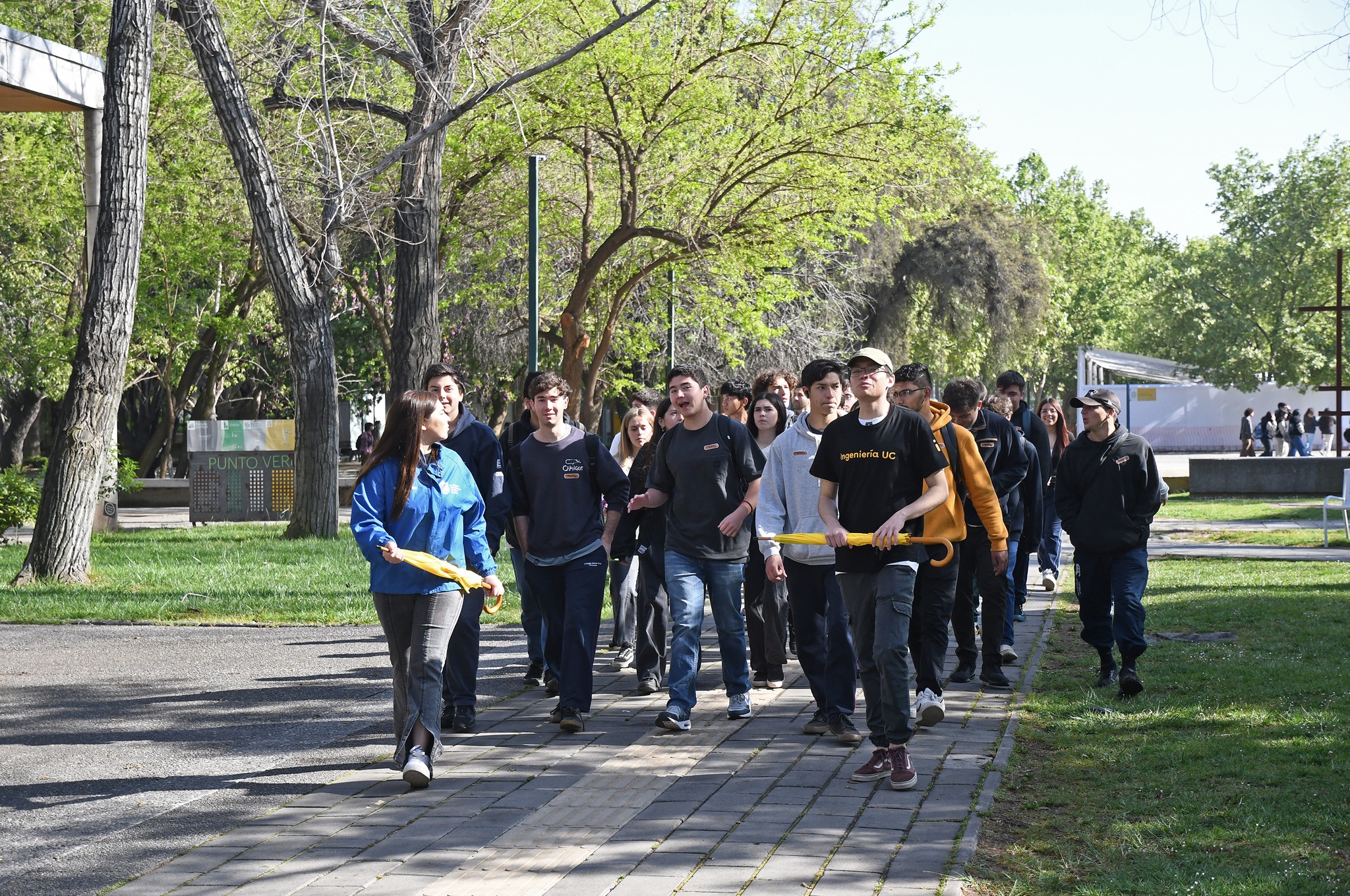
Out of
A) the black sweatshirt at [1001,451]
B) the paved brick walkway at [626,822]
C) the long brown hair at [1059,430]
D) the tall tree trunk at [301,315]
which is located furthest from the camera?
the tall tree trunk at [301,315]

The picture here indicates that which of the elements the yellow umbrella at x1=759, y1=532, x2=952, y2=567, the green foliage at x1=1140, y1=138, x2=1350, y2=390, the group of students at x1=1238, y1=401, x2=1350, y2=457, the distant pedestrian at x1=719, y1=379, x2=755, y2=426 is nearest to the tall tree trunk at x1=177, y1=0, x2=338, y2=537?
the distant pedestrian at x1=719, y1=379, x2=755, y2=426

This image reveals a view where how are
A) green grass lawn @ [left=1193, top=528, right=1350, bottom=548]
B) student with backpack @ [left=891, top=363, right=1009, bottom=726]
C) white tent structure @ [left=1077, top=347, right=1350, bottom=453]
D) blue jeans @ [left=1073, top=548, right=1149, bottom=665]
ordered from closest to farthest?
student with backpack @ [left=891, top=363, right=1009, bottom=726] → blue jeans @ [left=1073, top=548, right=1149, bottom=665] → green grass lawn @ [left=1193, top=528, right=1350, bottom=548] → white tent structure @ [left=1077, top=347, right=1350, bottom=453]

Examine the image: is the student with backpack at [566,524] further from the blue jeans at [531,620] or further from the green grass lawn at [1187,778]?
the green grass lawn at [1187,778]

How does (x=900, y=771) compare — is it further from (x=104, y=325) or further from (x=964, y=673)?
(x=104, y=325)

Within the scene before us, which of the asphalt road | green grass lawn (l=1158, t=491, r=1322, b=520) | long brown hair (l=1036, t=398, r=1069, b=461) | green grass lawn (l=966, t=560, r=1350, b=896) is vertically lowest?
the asphalt road

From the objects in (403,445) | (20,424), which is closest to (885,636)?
(403,445)

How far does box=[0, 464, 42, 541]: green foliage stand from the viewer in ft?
57.5

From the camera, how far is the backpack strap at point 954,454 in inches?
281

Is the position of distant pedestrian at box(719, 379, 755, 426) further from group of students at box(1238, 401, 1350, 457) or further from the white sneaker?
group of students at box(1238, 401, 1350, 457)

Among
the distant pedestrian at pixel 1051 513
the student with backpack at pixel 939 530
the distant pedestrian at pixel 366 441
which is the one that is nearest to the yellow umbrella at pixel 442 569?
the student with backpack at pixel 939 530

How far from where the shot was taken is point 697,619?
7.07 m

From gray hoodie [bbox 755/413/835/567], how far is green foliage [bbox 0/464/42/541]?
1345cm

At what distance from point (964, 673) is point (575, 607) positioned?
2753 millimetres

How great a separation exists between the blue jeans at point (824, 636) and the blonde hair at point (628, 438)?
2134 mm
